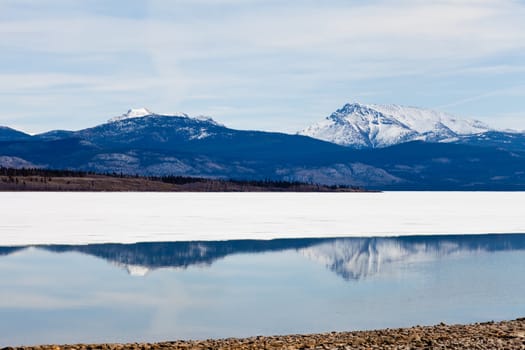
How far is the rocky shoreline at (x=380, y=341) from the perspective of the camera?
1888 cm

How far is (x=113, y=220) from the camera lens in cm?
6725

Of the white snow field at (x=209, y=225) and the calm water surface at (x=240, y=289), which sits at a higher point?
the white snow field at (x=209, y=225)

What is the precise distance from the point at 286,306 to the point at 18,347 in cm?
1017

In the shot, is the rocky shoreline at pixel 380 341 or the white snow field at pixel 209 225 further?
the white snow field at pixel 209 225

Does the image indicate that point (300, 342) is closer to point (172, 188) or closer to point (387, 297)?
point (387, 297)

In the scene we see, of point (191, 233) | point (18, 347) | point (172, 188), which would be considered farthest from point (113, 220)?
point (172, 188)

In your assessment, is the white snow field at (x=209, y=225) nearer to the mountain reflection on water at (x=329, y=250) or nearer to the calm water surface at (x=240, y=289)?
the mountain reflection on water at (x=329, y=250)

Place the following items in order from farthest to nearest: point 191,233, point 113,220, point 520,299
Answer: point 113,220, point 191,233, point 520,299

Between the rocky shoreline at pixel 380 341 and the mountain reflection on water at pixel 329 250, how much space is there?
13.5m

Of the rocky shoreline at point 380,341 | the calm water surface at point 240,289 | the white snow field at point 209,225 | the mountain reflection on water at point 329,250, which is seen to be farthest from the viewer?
the white snow field at point 209,225

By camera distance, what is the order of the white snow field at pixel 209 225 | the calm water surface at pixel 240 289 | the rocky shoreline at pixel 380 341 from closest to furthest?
the rocky shoreline at pixel 380 341, the calm water surface at pixel 240 289, the white snow field at pixel 209 225

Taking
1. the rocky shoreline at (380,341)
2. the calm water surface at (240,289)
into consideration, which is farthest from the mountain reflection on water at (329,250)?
the rocky shoreline at (380,341)

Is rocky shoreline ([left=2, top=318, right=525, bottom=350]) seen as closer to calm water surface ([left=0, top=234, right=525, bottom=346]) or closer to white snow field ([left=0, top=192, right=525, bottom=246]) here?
calm water surface ([left=0, top=234, right=525, bottom=346])

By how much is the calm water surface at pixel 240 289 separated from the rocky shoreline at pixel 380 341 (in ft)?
6.07
